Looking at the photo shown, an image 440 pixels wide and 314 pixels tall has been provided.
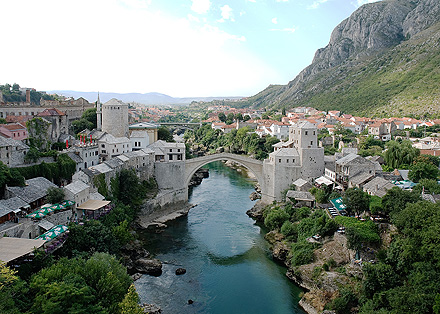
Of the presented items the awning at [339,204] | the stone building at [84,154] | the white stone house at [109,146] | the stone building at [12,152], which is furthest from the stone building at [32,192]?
the awning at [339,204]

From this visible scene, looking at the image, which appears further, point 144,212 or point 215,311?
point 144,212

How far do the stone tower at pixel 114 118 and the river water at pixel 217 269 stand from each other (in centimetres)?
980

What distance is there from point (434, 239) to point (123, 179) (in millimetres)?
19686

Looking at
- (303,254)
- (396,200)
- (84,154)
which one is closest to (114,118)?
(84,154)

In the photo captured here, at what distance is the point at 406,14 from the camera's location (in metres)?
80.7

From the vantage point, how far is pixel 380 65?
70.7 m

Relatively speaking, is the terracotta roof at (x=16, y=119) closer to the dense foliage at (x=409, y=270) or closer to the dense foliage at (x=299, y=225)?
the dense foliage at (x=299, y=225)

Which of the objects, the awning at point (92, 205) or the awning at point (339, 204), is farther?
the awning at point (339, 204)

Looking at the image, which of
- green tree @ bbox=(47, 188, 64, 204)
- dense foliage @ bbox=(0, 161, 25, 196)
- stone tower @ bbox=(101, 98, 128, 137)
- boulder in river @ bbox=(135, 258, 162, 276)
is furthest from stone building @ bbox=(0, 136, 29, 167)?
stone tower @ bbox=(101, 98, 128, 137)

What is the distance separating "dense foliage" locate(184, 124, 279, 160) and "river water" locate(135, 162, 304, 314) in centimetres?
1558

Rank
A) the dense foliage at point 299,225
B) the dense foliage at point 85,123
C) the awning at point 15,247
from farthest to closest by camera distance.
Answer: the dense foliage at point 85,123 → the dense foliage at point 299,225 → the awning at point 15,247

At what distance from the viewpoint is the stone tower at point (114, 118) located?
32.2 meters

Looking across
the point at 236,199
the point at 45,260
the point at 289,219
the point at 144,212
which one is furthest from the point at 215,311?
the point at 236,199

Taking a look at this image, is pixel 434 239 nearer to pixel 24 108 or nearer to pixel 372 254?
pixel 372 254
